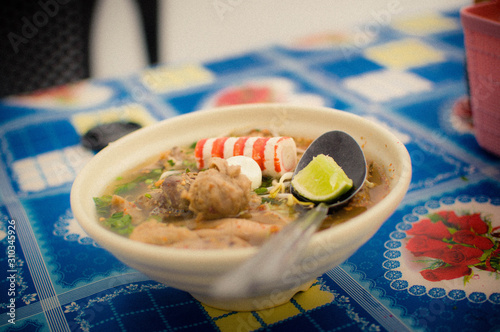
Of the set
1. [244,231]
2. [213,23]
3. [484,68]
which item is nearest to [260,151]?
[244,231]

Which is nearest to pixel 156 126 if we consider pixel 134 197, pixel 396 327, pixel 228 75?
pixel 134 197

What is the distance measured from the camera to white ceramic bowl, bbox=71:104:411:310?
2.51 feet

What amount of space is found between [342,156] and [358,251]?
25 cm

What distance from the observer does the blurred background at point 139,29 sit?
8.64 feet

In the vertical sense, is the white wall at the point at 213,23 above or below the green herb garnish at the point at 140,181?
below

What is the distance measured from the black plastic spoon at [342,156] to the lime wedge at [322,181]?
2 cm

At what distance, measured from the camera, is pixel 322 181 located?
102 cm

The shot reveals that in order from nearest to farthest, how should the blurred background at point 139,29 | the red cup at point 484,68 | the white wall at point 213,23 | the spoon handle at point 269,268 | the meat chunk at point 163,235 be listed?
the spoon handle at point 269,268 → the meat chunk at point 163,235 → the red cup at point 484,68 → the blurred background at point 139,29 → the white wall at point 213,23

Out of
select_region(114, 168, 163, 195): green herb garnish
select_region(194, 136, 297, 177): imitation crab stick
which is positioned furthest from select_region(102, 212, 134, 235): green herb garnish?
select_region(194, 136, 297, 177): imitation crab stick

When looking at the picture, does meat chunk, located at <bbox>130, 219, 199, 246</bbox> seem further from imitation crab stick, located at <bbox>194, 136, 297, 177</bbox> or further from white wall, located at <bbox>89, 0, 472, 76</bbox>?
white wall, located at <bbox>89, 0, 472, 76</bbox>

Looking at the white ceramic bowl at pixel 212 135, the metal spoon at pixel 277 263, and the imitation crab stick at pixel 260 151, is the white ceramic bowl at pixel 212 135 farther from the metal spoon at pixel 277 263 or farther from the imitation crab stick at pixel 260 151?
the imitation crab stick at pixel 260 151

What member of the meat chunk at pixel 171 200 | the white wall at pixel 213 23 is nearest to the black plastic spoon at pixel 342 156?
the meat chunk at pixel 171 200

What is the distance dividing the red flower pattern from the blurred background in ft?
5.09

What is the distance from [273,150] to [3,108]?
4.95 ft
